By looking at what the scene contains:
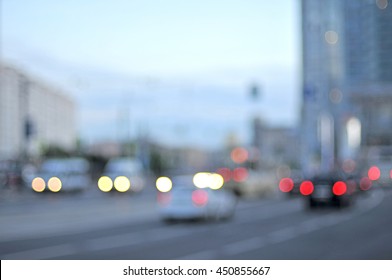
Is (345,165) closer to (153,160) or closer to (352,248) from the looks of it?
(153,160)

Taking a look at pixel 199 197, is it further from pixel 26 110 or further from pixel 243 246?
pixel 26 110

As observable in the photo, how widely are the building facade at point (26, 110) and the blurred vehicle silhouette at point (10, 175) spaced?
2.00 feet

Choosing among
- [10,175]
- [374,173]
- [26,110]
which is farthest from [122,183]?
[374,173]

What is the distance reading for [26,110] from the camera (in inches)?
1019

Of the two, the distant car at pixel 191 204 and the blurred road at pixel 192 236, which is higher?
the distant car at pixel 191 204

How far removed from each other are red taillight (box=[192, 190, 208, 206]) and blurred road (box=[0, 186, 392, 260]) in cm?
67

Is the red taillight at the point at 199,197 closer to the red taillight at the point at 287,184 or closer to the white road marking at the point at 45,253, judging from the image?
the white road marking at the point at 45,253

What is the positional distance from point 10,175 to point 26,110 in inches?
706

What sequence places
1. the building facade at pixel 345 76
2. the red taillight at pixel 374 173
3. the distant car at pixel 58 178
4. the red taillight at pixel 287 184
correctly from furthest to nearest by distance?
the red taillight at pixel 374 173, the distant car at pixel 58 178, the red taillight at pixel 287 184, the building facade at pixel 345 76

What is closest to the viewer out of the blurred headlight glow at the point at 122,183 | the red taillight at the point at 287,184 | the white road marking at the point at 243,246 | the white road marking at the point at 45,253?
the white road marking at the point at 45,253

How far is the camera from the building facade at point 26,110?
1702cm

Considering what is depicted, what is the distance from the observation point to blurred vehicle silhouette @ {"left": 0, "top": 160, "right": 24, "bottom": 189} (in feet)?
136

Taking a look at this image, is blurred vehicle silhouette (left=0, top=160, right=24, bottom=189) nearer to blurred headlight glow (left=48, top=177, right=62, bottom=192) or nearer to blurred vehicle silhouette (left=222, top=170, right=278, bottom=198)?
blurred headlight glow (left=48, top=177, right=62, bottom=192)

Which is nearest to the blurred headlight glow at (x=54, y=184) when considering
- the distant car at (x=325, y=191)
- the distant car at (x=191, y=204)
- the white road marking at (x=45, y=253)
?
the distant car at (x=325, y=191)
